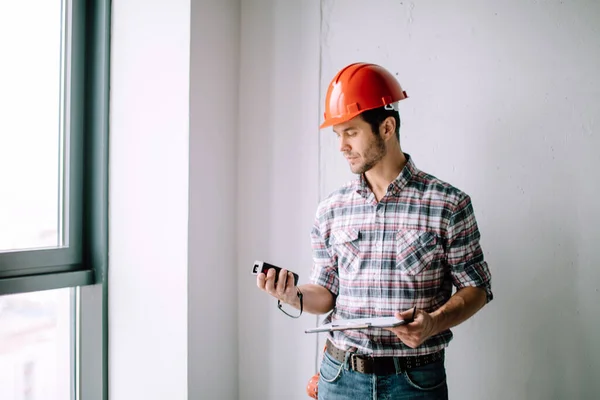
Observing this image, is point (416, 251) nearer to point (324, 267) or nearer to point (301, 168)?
point (324, 267)

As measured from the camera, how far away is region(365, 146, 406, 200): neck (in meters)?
1.36

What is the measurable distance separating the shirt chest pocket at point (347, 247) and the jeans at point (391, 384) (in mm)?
277

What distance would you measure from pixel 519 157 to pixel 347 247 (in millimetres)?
725

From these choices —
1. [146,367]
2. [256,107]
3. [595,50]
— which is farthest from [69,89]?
[595,50]

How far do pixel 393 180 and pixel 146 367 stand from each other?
4.24 ft

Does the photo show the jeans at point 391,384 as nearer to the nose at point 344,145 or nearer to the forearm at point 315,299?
the forearm at point 315,299

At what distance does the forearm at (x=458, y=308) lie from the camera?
1.16m

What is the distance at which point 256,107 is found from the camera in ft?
6.73

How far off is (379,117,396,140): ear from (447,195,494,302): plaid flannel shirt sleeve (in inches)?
11.3

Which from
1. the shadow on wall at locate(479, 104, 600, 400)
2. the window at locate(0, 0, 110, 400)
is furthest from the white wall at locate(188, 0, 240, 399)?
the shadow on wall at locate(479, 104, 600, 400)

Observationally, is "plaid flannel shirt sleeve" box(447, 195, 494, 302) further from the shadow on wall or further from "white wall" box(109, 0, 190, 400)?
"white wall" box(109, 0, 190, 400)

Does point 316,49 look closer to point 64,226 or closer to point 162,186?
point 162,186

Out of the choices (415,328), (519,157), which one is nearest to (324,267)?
(415,328)

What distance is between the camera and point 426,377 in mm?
1228
